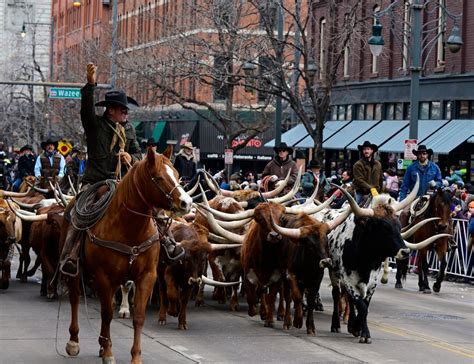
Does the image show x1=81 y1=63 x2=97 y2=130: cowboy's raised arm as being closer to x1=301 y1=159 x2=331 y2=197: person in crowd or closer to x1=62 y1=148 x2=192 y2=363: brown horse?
x1=62 y1=148 x2=192 y2=363: brown horse

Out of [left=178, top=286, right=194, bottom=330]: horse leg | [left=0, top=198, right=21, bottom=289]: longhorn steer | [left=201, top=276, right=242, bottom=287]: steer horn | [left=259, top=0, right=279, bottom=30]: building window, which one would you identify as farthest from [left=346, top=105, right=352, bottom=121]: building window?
[left=178, top=286, right=194, bottom=330]: horse leg

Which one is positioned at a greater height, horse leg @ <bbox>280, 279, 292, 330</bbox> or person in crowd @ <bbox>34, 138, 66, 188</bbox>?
person in crowd @ <bbox>34, 138, 66, 188</bbox>

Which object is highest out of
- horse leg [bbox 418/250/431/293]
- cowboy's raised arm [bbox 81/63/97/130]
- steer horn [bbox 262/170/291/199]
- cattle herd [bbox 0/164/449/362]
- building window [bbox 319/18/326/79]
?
building window [bbox 319/18/326/79]

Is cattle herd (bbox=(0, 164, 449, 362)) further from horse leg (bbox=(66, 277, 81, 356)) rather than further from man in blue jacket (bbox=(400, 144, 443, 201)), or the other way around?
man in blue jacket (bbox=(400, 144, 443, 201))

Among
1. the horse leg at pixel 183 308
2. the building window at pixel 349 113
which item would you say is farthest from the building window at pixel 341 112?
the horse leg at pixel 183 308

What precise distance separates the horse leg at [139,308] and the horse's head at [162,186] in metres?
0.76

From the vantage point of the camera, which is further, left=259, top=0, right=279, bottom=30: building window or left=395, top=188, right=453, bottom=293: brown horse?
left=259, top=0, right=279, bottom=30: building window

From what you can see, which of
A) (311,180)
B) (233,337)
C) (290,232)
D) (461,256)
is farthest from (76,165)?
(233,337)

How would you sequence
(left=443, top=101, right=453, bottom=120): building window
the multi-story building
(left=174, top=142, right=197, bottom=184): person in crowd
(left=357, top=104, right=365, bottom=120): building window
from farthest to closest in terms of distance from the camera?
(left=357, top=104, right=365, bottom=120): building window
(left=443, top=101, right=453, bottom=120): building window
the multi-story building
(left=174, top=142, right=197, bottom=184): person in crowd

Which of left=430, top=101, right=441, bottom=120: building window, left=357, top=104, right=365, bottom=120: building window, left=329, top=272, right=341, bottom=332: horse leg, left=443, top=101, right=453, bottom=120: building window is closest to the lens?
left=329, top=272, right=341, bottom=332: horse leg

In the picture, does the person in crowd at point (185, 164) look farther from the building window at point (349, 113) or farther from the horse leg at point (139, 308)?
the building window at point (349, 113)

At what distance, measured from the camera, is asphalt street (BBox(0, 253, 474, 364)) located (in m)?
12.6

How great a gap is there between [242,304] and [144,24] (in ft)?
140

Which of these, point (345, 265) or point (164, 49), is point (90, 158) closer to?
point (345, 265)
